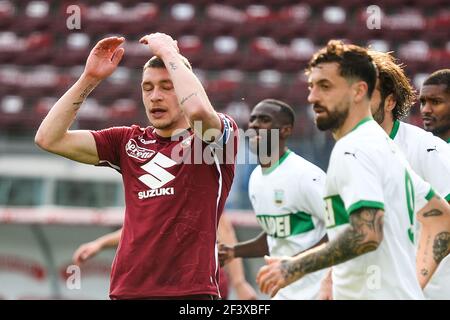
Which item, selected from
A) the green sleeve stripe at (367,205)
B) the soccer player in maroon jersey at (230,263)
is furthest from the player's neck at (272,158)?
the green sleeve stripe at (367,205)

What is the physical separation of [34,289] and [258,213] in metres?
5.23

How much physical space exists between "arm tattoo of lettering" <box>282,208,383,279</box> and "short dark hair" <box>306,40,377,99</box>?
1.88 ft

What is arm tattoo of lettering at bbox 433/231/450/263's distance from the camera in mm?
4027

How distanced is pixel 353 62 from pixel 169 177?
1089mm

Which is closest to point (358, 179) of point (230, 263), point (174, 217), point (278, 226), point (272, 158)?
point (174, 217)

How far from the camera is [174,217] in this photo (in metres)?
4.04

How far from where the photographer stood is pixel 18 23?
1762 centimetres

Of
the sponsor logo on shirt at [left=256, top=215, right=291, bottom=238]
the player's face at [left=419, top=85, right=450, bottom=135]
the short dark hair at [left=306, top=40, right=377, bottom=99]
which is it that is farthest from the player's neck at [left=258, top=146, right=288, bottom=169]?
the short dark hair at [left=306, top=40, right=377, bottom=99]

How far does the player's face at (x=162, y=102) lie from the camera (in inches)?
167

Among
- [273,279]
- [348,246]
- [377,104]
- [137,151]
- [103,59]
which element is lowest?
[273,279]

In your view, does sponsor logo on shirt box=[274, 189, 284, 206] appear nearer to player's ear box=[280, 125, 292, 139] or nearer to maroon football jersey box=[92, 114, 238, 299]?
player's ear box=[280, 125, 292, 139]

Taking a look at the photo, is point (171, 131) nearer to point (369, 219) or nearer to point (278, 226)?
point (369, 219)
